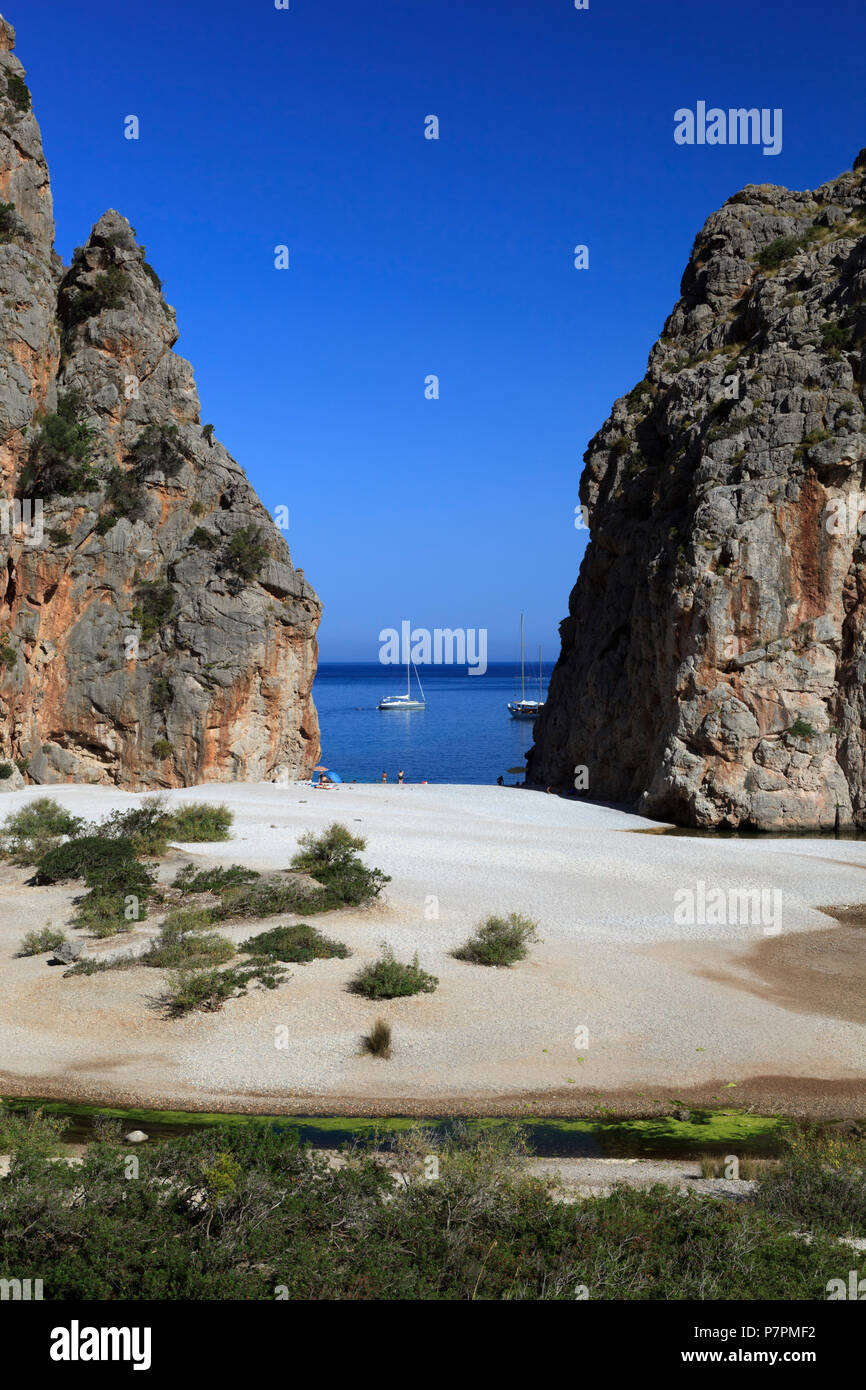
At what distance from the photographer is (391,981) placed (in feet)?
50.3

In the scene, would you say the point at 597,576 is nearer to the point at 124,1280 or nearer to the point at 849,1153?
the point at 849,1153

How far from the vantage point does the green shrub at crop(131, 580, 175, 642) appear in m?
40.4

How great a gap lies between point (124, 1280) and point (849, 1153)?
7377 mm

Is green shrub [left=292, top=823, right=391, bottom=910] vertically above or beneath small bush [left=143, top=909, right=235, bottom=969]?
above

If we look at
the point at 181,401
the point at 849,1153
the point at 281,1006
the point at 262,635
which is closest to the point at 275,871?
the point at 281,1006

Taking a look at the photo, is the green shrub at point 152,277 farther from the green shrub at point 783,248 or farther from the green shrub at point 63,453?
the green shrub at point 783,248

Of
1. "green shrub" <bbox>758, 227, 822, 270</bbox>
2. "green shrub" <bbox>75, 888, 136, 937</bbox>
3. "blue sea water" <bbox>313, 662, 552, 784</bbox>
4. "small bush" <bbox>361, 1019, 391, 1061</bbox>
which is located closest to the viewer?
"small bush" <bbox>361, 1019, 391, 1061</bbox>

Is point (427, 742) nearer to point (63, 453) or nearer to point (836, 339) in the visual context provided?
point (63, 453)

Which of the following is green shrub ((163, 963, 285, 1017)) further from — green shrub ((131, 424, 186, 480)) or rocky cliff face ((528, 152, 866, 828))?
green shrub ((131, 424, 186, 480))

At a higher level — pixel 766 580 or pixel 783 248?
pixel 783 248

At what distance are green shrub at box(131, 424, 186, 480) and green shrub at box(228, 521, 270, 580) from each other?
431 centimetres

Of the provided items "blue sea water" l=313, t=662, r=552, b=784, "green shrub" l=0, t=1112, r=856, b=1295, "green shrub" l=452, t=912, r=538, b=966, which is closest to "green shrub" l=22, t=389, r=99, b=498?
"green shrub" l=452, t=912, r=538, b=966

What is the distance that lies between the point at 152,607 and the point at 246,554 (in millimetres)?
4669

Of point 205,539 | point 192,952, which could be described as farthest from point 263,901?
point 205,539
